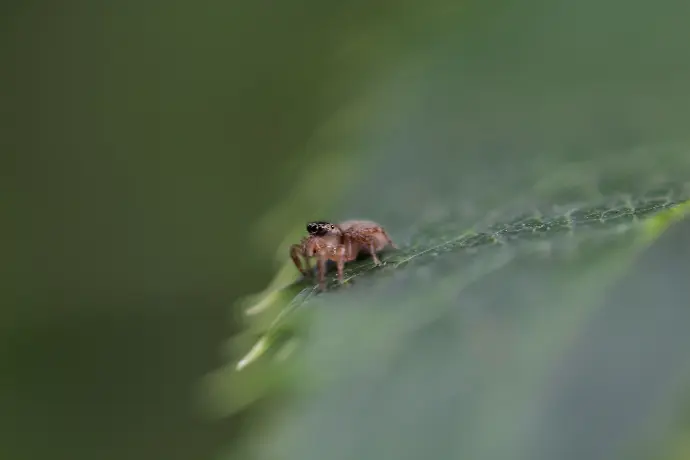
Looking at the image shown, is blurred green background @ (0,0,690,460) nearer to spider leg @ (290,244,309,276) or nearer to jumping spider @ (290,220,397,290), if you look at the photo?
jumping spider @ (290,220,397,290)

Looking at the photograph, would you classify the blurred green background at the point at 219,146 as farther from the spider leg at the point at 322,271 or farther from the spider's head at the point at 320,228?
the spider leg at the point at 322,271

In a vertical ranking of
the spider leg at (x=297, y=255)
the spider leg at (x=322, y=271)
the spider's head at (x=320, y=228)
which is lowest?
the spider leg at (x=322, y=271)

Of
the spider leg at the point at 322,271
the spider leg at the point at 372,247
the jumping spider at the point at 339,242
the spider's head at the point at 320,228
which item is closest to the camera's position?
the spider leg at the point at 322,271

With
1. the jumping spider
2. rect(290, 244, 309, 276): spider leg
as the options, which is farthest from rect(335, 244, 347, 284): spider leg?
rect(290, 244, 309, 276): spider leg

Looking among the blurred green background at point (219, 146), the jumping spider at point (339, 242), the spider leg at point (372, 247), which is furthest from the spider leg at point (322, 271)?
the blurred green background at point (219, 146)

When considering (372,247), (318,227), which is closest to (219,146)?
(318,227)

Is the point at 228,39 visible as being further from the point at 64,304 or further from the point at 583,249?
the point at 583,249
